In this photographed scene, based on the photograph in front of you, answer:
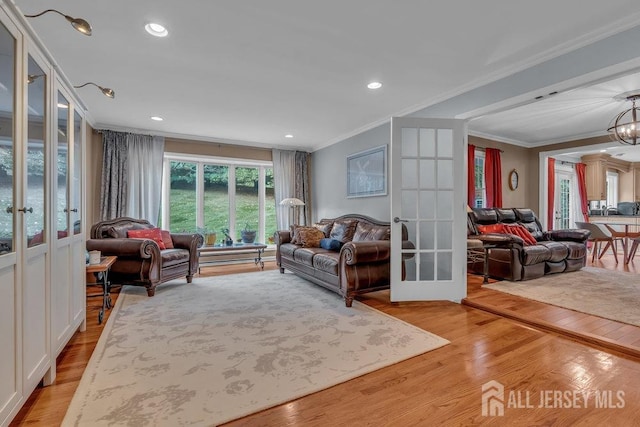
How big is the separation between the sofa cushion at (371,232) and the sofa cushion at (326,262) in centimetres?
63

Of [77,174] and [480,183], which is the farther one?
[480,183]

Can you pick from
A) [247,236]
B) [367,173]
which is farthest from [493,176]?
[247,236]

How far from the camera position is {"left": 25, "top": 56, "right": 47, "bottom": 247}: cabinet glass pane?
1542mm

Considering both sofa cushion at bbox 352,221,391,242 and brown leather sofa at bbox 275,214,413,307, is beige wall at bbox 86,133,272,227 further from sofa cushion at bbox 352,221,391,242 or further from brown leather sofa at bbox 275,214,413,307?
sofa cushion at bbox 352,221,391,242

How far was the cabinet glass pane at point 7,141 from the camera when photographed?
4.39 feet

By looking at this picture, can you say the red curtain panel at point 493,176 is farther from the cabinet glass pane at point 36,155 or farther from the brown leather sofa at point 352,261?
the cabinet glass pane at point 36,155

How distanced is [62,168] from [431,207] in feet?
10.8

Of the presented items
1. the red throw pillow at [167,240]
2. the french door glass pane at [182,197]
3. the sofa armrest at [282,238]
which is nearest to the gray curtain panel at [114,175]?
the french door glass pane at [182,197]

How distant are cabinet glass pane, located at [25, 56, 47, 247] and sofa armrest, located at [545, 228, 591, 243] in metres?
6.39

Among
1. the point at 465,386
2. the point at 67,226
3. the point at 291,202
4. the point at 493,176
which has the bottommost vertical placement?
the point at 465,386

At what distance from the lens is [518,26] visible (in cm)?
224

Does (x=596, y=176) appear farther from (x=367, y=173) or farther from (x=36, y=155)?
(x=36, y=155)

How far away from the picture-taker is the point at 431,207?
3.46 m

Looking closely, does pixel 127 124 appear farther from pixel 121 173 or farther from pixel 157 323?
pixel 157 323
